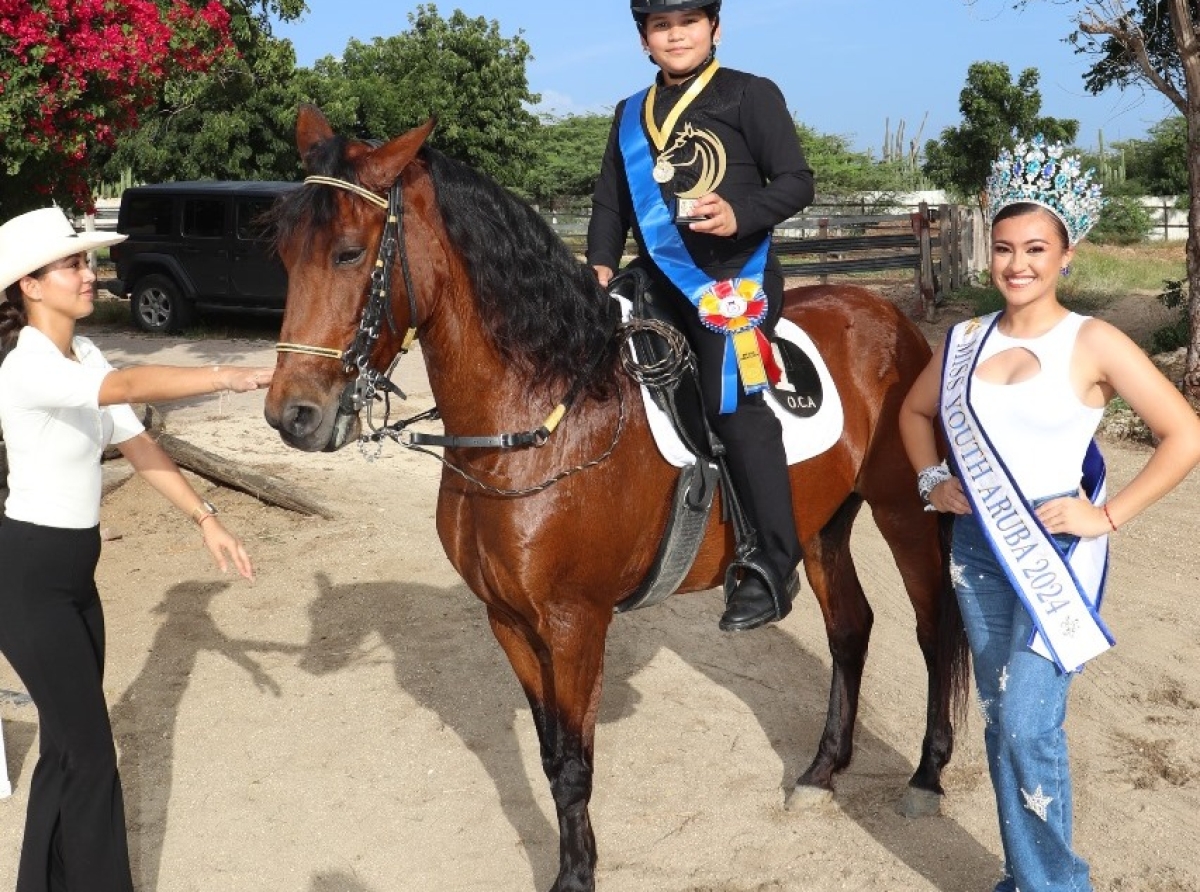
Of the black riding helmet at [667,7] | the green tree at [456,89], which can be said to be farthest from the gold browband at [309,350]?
the green tree at [456,89]

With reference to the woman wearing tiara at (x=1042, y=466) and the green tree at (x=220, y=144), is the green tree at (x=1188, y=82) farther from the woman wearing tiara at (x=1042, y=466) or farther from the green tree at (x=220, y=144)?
the green tree at (x=220, y=144)

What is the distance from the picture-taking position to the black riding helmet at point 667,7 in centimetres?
359

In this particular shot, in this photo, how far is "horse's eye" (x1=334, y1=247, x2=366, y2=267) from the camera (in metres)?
3.02

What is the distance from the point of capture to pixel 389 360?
10.4 ft

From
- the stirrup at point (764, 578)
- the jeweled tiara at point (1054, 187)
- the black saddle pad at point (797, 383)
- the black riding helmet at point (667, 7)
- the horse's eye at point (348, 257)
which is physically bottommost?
the stirrup at point (764, 578)

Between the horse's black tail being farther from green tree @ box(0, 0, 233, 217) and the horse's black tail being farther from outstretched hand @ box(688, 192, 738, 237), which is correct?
green tree @ box(0, 0, 233, 217)

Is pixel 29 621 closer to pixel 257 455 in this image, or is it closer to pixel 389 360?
pixel 389 360

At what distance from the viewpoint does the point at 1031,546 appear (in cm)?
299

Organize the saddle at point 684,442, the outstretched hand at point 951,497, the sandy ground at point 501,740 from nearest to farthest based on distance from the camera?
the outstretched hand at point 951,497 < the saddle at point 684,442 < the sandy ground at point 501,740

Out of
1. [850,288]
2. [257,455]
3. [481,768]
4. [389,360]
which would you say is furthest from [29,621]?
[257,455]

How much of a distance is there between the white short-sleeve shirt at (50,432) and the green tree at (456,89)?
24459 mm

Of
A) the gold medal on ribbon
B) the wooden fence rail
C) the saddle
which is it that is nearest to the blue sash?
the gold medal on ribbon

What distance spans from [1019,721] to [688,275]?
1.63 metres

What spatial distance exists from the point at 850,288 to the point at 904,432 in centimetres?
142
